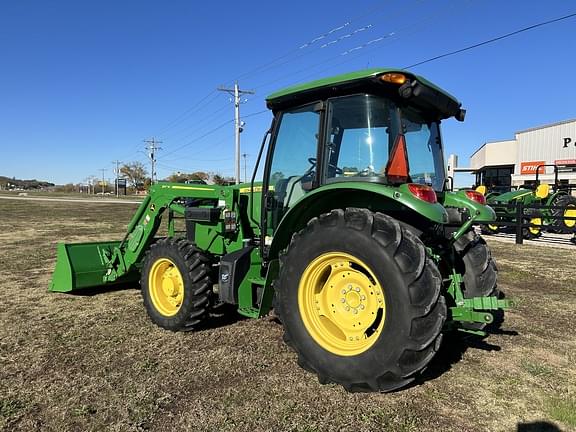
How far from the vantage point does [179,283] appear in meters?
4.90

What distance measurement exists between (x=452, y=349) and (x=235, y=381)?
6.94 ft

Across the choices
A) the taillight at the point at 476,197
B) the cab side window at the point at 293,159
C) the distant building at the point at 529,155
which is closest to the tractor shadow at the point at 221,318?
the cab side window at the point at 293,159

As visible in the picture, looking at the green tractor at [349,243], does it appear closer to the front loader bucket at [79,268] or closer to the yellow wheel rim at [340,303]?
the yellow wheel rim at [340,303]

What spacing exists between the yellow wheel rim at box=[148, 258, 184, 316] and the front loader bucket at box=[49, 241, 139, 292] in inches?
66.5

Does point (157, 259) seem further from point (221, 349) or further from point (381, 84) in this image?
point (381, 84)

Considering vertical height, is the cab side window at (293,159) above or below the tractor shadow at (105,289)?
above

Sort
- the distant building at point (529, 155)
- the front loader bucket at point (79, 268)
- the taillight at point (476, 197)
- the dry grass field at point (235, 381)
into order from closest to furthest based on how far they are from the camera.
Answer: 1. the dry grass field at point (235, 381)
2. the taillight at point (476, 197)
3. the front loader bucket at point (79, 268)
4. the distant building at point (529, 155)

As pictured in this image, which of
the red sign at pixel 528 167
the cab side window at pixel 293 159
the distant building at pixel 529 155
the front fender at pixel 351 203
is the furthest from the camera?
the red sign at pixel 528 167

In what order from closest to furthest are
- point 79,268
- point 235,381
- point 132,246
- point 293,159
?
1. point 235,381
2. point 293,159
3. point 132,246
4. point 79,268

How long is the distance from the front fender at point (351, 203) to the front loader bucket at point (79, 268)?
3360mm

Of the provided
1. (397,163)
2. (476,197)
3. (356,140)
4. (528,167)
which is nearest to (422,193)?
(397,163)

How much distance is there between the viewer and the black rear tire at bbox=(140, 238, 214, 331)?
15.0 feet

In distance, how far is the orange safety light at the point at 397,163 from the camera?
3340 mm

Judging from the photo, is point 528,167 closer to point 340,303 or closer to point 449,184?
point 449,184
